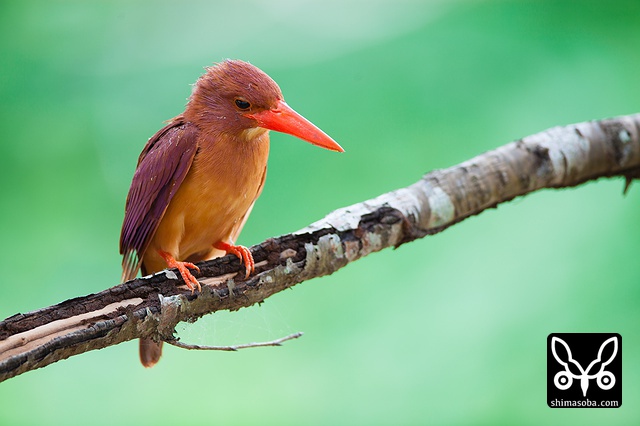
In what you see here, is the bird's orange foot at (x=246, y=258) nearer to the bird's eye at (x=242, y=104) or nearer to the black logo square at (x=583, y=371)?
the bird's eye at (x=242, y=104)

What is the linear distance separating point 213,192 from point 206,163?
8cm

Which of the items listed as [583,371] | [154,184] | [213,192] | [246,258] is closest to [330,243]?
[246,258]

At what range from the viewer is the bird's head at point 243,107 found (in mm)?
1737

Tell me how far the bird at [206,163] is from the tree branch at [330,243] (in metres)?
0.13

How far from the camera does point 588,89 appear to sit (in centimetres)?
255

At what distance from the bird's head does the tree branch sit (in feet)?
0.83

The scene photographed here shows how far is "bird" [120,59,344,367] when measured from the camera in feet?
5.84

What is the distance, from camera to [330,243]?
5.68 feet

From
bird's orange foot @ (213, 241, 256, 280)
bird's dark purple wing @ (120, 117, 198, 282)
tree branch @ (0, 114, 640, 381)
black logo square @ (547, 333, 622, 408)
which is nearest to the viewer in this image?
tree branch @ (0, 114, 640, 381)

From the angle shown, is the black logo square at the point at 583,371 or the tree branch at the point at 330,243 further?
the black logo square at the point at 583,371

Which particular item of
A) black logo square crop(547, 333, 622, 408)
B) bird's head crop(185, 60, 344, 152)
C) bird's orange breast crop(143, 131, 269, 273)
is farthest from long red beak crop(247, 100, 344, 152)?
black logo square crop(547, 333, 622, 408)

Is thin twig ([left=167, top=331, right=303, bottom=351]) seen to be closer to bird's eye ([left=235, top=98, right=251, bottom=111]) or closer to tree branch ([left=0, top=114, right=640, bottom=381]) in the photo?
tree branch ([left=0, top=114, right=640, bottom=381])

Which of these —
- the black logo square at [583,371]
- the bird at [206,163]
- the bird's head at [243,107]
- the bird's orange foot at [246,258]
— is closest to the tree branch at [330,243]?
the bird's orange foot at [246,258]

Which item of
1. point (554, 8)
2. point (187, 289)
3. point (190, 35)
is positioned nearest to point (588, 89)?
point (554, 8)
